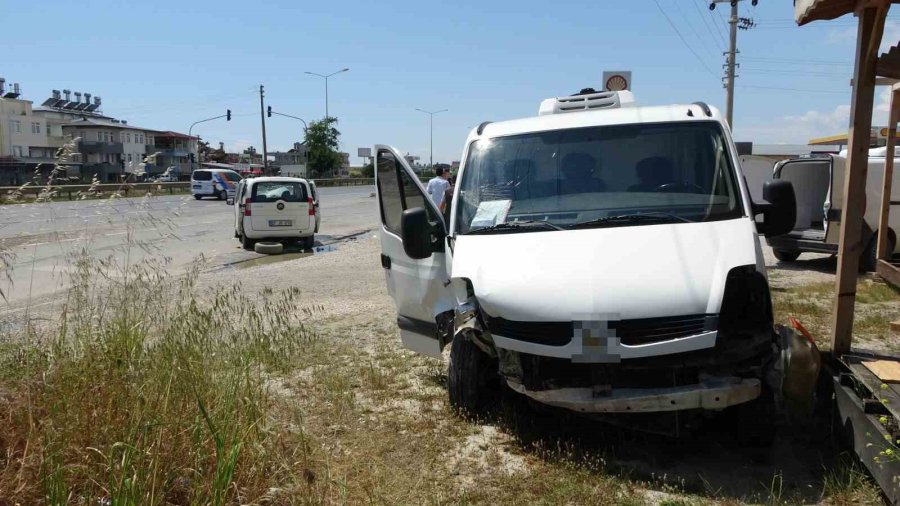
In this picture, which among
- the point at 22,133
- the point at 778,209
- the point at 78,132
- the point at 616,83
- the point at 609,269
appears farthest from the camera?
the point at 22,133

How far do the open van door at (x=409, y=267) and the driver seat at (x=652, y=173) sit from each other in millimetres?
1469

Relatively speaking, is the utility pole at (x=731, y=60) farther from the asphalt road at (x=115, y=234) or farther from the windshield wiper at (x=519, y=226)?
the windshield wiper at (x=519, y=226)

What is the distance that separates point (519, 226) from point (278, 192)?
13.5 metres

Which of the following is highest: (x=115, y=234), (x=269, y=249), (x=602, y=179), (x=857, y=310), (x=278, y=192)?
(x=602, y=179)

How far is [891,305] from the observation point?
30.0 ft

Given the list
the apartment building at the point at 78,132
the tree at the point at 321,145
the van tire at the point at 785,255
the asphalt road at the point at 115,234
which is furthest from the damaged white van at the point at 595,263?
the tree at the point at 321,145

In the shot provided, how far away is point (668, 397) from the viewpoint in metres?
3.90

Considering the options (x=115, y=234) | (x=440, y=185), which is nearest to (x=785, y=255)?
(x=440, y=185)

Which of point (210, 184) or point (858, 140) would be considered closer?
point (858, 140)

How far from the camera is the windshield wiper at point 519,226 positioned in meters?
4.82

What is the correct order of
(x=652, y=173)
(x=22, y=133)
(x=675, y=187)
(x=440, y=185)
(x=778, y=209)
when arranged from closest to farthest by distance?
(x=778, y=209)
(x=675, y=187)
(x=652, y=173)
(x=440, y=185)
(x=22, y=133)

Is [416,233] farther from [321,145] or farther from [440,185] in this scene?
[321,145]

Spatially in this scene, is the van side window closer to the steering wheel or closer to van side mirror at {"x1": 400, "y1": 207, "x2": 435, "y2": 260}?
van side mirror at {"x1": 400, "y1": 207, "x2": 435, "y2": 260}

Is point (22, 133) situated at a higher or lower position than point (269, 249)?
higher
